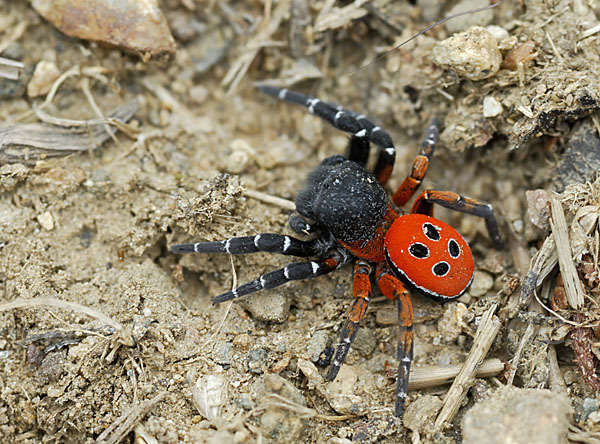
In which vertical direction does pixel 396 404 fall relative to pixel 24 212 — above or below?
below

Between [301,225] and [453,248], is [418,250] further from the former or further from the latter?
[301,225]

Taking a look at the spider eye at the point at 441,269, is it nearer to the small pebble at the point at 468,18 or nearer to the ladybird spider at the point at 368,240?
the ladybird spider at the point at 368,240

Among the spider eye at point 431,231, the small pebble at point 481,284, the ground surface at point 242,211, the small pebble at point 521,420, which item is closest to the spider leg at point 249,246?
the ground surface at point 242,211

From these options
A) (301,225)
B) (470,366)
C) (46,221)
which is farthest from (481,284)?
(46,221)

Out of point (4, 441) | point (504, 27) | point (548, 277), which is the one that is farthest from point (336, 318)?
point (504, 27)

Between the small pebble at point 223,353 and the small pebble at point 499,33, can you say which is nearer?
the small pebble at point 223,353

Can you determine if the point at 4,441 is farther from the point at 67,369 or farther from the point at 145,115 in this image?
the point at 145,115
